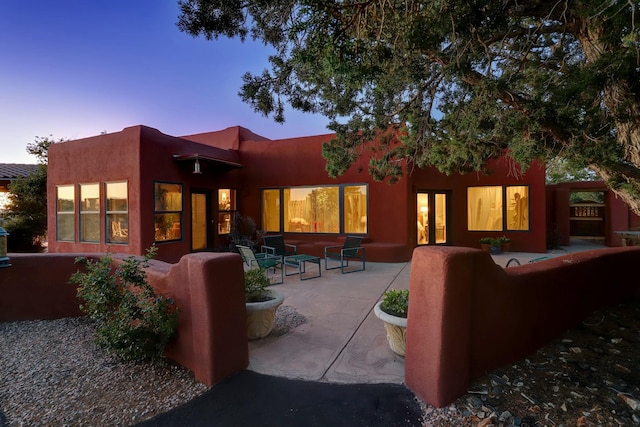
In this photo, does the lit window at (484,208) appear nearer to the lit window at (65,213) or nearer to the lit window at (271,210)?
the lit window at (271,210)

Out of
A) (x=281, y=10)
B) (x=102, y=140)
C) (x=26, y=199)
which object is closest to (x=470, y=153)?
→ (x=281, y=10)

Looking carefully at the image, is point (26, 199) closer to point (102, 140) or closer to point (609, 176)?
point (102, 140)

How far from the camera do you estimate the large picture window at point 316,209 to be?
9375mm

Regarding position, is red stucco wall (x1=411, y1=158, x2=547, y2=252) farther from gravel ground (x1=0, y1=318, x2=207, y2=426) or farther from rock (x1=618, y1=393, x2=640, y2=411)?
gravel ground (x1=0, y1=318, x2=207, y2=426)

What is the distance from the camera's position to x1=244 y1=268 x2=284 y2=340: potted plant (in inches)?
136

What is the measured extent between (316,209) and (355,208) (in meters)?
1.32

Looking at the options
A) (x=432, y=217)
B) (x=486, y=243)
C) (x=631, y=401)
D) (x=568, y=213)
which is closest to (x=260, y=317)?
(x=631, y=401)

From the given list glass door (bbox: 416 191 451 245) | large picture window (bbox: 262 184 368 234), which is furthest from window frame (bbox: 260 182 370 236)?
glass door (bbox: 416 191 451 245)

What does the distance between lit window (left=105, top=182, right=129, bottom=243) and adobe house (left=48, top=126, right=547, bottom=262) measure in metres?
Answer: 0.03

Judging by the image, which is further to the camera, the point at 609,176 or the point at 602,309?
the point at 602,309

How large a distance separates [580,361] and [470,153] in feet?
10.5

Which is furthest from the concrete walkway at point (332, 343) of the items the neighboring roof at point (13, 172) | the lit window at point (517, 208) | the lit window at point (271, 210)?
the neighboring roof at point (13, 172)

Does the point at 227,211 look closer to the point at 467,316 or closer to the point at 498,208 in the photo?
the point at 467,316

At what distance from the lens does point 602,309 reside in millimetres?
4332
